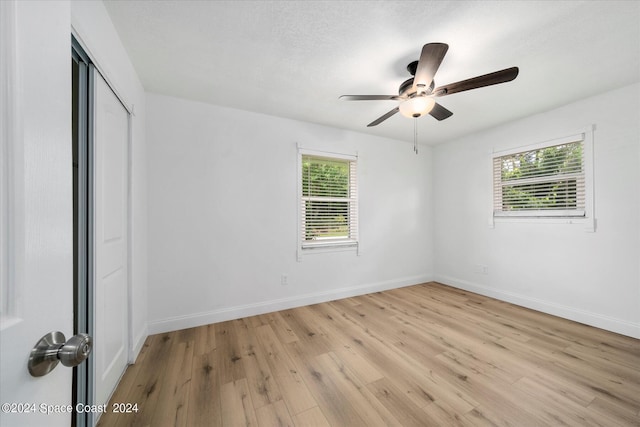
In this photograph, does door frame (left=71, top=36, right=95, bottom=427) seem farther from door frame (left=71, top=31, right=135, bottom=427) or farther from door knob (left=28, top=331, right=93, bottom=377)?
door knob (left=28, top=331, right=93, bottom=377)

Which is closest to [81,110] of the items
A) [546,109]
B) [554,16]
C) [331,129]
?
[331,129]

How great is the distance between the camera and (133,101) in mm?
2121

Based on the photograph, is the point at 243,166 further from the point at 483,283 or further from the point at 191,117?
the point at 483,283

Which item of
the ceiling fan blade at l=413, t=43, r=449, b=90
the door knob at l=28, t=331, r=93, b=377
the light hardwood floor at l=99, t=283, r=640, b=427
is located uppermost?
the ceiling fan blade at l=413, t=43, r=449, b=90

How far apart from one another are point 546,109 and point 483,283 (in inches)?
99.7

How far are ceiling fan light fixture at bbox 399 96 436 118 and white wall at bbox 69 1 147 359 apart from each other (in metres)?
2.15

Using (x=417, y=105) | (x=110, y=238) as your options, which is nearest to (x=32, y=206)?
(x=110, y=238)

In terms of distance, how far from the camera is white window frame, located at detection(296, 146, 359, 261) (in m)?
3.32

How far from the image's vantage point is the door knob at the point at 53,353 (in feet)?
1.50

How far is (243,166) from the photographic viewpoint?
2990 millimetres

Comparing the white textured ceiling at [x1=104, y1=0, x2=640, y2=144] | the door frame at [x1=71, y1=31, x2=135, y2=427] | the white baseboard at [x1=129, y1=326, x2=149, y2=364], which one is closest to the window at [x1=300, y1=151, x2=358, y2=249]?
the white textured ceiling at [x1=104, y1=0, x2=640, y2=144]

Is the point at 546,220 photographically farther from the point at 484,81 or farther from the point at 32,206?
the point at 32,206

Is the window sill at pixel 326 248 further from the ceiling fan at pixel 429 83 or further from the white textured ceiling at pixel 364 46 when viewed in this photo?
the ceiling fan at pixel 429 83

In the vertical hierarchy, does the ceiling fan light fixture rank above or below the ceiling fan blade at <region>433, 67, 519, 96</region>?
below
